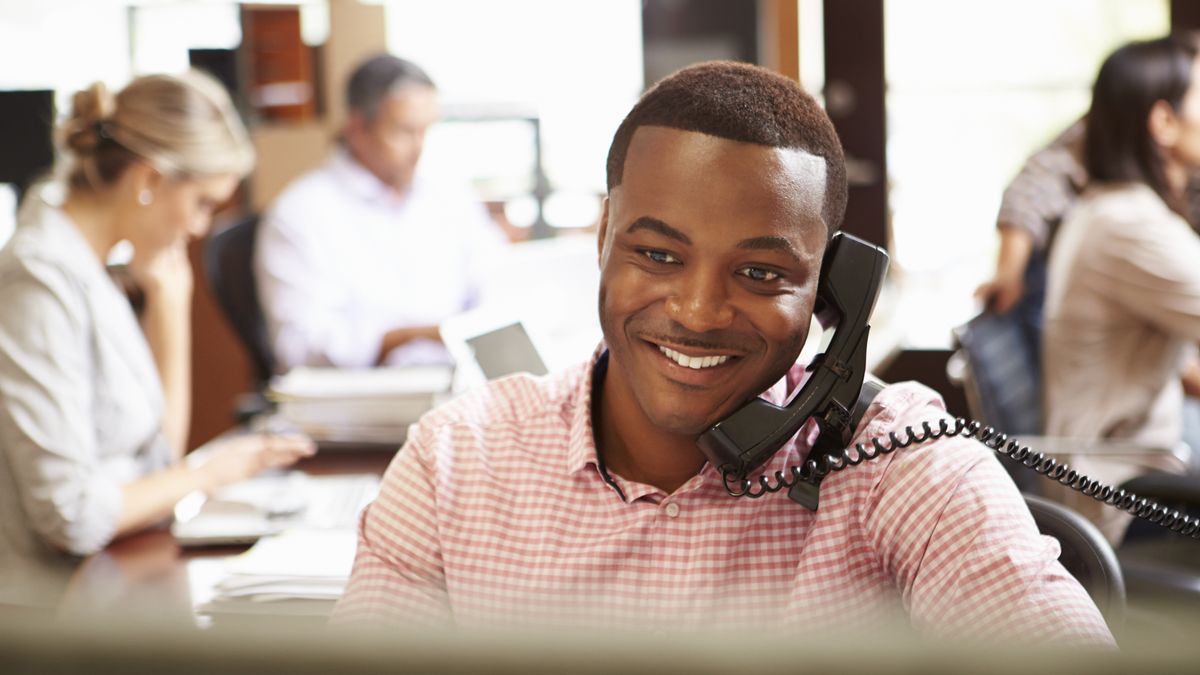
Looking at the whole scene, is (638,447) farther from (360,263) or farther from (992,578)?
(360,263)

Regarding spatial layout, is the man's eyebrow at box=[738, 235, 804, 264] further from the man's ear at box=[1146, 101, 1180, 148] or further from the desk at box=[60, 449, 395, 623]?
the man's ear at box=[1146, 101, 1180, 148]

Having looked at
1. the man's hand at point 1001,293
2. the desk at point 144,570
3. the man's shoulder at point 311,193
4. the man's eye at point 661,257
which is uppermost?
the man's eye at point 661,257

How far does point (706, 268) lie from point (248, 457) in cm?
100

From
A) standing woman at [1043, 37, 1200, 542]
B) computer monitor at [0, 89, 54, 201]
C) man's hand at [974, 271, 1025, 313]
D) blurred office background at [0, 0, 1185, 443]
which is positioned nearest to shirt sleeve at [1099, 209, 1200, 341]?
standing woman at [1043, 37, 1200, 542]

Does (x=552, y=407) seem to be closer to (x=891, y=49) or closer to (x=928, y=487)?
(x=928, y=487)

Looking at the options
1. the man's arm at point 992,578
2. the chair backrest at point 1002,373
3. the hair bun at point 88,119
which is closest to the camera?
the man's arm at point 992,578

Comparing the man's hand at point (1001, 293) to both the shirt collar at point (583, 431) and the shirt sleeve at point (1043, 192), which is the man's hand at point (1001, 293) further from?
the shirt collar at point (583, 431)

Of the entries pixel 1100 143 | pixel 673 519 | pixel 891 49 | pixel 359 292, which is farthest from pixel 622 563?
pixel 891 49

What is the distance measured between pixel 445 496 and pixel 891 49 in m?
3.22

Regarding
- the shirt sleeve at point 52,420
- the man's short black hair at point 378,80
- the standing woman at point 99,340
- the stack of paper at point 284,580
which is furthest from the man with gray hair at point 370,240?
the stack of paper at point 284,580

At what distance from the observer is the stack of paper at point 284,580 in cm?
124

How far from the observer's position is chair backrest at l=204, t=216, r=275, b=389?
9.49ft

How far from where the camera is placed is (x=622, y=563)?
0.99 meters

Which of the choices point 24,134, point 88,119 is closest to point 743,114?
point 88,119
